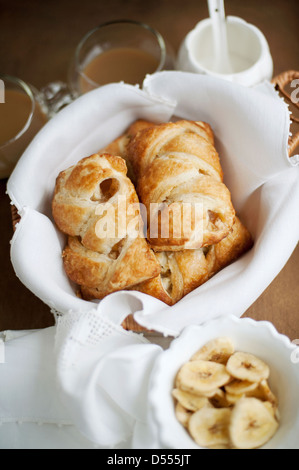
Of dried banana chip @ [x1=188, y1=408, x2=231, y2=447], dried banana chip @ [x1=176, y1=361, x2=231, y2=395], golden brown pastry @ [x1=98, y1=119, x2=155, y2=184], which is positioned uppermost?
golden brown pastry @ [x1=98, y1=119, x2=155, y2=184]

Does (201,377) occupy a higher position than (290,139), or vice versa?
(290,139)

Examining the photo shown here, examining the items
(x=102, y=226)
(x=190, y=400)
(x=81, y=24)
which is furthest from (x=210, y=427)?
(x=81, y=24)

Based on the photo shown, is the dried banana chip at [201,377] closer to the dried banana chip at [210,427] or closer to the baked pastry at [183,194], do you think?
the dried banana chip at [210,427]

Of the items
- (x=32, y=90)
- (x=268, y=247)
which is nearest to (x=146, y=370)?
(x=268, y=247)

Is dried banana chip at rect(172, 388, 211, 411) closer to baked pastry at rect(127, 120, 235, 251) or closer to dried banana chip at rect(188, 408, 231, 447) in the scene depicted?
dried banana chip at rect(188, 408, 231, 447)

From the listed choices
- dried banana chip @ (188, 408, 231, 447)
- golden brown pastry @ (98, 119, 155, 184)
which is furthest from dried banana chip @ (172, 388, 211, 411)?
golden brown pastry @ (98, 119, 155, 184)

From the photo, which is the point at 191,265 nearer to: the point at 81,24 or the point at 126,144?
the point at 126,144

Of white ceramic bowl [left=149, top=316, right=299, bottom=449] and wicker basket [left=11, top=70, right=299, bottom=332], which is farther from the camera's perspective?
wicker basket [left=11, top=70, right=299, bottom=332]
